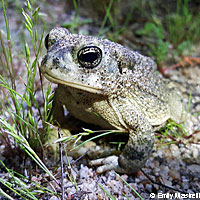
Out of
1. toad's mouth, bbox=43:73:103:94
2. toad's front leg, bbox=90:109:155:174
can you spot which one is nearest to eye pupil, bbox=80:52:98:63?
toad's mouth, bbox=43:73:103:94

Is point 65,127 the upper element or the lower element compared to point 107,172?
upper

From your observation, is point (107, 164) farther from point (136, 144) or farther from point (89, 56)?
point (89, 56)

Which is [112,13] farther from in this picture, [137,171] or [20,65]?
[137,171]

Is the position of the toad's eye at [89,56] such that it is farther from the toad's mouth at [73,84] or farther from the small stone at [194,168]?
the small stone at [194,168]

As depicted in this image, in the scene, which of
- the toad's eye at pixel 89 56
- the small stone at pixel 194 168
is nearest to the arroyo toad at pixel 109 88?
the toad's eye at pixel 89 56

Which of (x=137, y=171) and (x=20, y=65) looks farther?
(x=20, y=65)

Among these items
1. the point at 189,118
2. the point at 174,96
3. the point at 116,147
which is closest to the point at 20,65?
the point at 116,147

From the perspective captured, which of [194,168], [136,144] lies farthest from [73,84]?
[194,168]

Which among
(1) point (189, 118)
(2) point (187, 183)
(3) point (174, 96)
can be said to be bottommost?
(2) point (187, 183)
